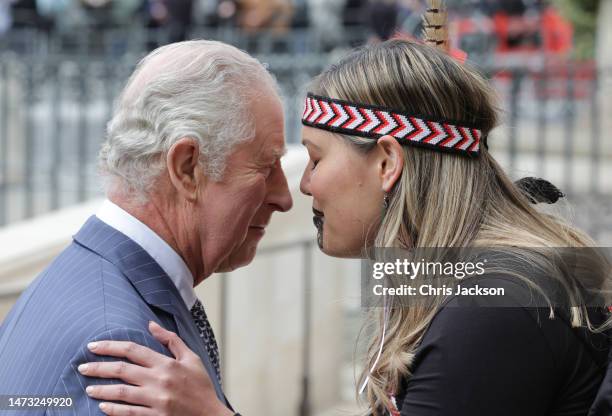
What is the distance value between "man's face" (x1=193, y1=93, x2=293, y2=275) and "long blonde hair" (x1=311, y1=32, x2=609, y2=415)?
167 mm

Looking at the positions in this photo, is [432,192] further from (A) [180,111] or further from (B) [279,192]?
(A) [180,111]

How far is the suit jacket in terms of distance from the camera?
196 centimetres

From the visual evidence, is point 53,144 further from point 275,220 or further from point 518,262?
point 518,262

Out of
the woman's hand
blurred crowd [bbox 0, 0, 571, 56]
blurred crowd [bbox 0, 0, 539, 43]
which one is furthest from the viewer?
blurred crowd [bbox 0, 0, 539, 43]

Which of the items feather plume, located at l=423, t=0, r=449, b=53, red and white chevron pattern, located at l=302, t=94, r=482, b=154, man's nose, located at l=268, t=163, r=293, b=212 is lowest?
man's nose, located at l=268, t=163, r=293, b=212

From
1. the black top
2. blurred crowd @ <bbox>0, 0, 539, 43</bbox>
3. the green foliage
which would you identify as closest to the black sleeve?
the black top

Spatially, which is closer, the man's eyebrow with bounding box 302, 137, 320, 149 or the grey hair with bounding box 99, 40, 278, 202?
the grey hair with bounding box 99, 40, 278, 202

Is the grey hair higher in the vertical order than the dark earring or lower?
higher

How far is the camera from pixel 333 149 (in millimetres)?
2295

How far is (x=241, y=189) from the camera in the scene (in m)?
2.29

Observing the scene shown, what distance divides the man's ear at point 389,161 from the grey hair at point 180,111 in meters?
0.29

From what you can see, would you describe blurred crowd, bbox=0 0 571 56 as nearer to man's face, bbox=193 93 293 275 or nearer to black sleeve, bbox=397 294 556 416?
man's face, bbox=193 93 293 275

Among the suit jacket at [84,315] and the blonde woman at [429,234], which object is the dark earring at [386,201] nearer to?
the blonde woman at [429,234]

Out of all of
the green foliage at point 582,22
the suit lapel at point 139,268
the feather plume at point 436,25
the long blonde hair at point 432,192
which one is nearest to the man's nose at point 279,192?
the long blonde hair at point 432,192
